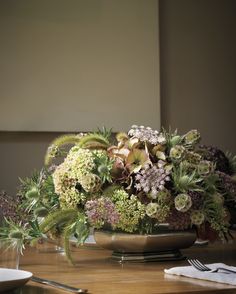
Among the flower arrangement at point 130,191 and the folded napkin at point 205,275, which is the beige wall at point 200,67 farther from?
the folded napkin at point 205,275

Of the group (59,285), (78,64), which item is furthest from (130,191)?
(78,64)

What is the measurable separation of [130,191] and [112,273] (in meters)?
0.25

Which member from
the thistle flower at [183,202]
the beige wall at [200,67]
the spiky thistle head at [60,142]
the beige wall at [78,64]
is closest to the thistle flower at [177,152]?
the thistle flower at [183,202]

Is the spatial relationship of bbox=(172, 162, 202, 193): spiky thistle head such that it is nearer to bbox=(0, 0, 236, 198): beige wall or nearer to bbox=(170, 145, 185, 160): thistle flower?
bbox=(170, 145, 185, 160): thistle flower

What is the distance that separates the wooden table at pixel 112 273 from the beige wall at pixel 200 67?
2.28m

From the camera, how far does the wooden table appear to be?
1.26m

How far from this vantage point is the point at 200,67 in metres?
4.32

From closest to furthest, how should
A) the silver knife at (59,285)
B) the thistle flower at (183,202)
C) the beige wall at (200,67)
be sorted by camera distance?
1. the silver knife at (59,285)
2. the thistle flower at (183,202)
3. the beige wall at (200,67)

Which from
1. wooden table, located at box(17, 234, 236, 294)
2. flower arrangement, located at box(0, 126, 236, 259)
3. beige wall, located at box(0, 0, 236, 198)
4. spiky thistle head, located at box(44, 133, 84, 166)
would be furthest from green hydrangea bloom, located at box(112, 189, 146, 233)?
beige wall, located at box(0, 0, 236, 198)

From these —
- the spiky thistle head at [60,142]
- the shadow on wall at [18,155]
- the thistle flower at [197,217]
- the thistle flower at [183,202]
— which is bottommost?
the thistle flower at [197,217]

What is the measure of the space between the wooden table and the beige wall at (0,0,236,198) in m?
2.28

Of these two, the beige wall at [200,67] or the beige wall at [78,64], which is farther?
the beige wall at [200,67]

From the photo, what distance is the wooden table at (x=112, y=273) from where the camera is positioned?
49.6 inches

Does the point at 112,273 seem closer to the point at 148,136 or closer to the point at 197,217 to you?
the point at 197,217
